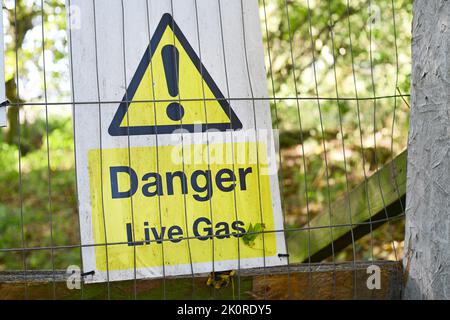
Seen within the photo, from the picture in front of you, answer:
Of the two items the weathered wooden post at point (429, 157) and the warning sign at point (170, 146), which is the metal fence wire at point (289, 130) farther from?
the weathered wooden post at point (429, 157)

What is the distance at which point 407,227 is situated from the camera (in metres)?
3.10

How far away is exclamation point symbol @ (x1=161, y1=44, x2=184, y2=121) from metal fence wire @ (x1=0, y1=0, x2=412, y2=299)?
100 mm

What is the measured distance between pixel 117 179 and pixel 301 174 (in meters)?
4.49

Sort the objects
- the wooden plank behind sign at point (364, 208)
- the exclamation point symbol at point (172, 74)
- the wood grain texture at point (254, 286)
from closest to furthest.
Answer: the wood grain texture at point (254, 286)
the exclamation point symbol at point (172, 74)
the wooden plank behind sign at point (364, 208)

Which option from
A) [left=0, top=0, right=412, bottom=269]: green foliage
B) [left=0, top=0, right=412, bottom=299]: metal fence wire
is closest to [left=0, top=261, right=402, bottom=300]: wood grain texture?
[left=0, top=0, right=412, bottom=299]: metal fence wire

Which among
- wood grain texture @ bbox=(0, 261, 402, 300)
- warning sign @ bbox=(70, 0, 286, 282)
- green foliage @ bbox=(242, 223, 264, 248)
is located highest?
warning sign @ bbox=(70, 0, 286, 282)

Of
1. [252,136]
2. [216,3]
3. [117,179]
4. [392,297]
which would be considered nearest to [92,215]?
[117,179]

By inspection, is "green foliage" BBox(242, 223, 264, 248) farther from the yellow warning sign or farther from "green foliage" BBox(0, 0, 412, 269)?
"green foliage" BBox(0, 0, 412, 269)

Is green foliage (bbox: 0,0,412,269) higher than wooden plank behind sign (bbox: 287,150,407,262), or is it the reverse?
green foliage (bbox: 0,0,412,269)

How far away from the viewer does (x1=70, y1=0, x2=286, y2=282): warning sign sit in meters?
2.85

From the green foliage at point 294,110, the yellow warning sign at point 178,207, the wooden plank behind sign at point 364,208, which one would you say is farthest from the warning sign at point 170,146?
the green foliage at point 294,110

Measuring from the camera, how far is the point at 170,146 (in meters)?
2.92

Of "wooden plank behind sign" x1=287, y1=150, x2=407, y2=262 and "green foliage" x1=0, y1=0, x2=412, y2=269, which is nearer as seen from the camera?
"wooden plank behind sign" x1=287, y1=150, x2=407, y2=262

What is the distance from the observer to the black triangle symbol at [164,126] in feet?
9.48
